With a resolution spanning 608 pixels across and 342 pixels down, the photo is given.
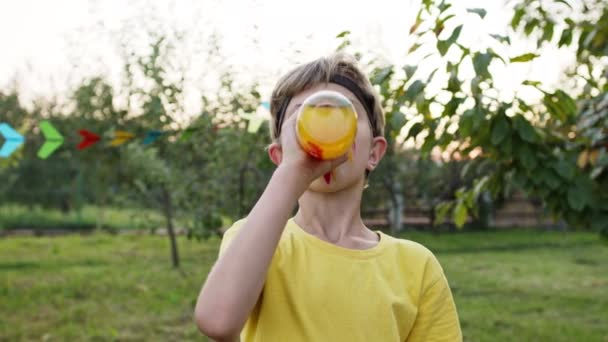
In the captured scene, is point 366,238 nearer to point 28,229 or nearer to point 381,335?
point 381,335

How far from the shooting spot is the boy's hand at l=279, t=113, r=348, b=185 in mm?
1180

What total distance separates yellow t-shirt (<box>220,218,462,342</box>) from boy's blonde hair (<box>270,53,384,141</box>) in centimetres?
22

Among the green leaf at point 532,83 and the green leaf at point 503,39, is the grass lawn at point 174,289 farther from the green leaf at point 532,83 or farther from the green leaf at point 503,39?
the green leaf at point 503,39

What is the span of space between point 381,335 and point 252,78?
11.2 ft

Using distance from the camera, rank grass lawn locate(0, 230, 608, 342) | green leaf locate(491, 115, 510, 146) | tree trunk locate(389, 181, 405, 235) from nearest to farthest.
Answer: green leaf locate(491, 115, 510, 146) < grass lawn locate(0, 230, 608, 342) < tree trunk locate(389, 181, 405, 235)

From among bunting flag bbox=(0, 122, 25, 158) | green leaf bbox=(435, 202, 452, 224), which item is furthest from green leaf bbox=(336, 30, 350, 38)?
bunting flag bbox=(0, 122, 25, 158)

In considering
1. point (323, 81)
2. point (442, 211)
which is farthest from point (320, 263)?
point (442, 211)

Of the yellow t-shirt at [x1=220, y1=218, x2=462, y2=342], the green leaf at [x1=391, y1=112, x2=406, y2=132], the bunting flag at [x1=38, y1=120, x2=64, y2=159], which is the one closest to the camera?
the yellow t-shirt at [x1=220, y1=218, x2=462, y2=342]

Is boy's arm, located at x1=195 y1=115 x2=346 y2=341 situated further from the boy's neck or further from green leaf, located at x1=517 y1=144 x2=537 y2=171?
green leaf, located at x1=517 y1=144 x2=537 y2=171

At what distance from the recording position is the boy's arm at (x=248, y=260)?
1.13 metres

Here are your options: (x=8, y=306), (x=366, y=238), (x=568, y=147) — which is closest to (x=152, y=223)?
(x=8, y=306)

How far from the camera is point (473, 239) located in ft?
48.1

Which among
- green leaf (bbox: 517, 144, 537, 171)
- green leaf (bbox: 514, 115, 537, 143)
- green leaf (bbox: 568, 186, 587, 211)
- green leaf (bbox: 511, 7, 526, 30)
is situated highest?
green leaf (bbox: 511, 7, 526, 30)

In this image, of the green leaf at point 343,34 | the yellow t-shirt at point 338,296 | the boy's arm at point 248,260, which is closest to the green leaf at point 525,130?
the green leaf at point 343,34
